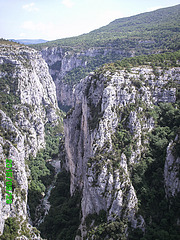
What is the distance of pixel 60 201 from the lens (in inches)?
2466

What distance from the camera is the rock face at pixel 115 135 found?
36.1 m

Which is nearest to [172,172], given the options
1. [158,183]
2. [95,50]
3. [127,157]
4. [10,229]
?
[158,183]

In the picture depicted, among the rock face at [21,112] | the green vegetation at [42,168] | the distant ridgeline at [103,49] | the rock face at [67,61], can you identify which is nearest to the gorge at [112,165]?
the green vegetation at [42,168]

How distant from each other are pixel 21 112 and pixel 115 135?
2252 inches

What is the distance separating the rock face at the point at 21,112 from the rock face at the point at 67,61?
23.3 metres

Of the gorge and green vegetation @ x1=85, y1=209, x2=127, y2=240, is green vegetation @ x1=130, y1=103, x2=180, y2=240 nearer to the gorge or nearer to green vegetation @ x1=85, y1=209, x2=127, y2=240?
the gorge

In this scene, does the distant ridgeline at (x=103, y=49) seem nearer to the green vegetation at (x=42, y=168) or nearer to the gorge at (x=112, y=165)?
the gorge at (x=112, y=165)

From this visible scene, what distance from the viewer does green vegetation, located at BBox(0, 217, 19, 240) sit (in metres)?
43.1

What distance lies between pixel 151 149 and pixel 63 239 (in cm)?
2803

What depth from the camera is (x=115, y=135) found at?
4391 centimetres

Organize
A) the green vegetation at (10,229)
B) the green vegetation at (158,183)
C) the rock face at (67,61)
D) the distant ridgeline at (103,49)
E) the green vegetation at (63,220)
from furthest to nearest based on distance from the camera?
the rock face at (67,61) < the distant ridgeline at (103,49) < the green vegetation at (63,220) < the green vegetation at (10,229) < the green vegetation at (158,183)

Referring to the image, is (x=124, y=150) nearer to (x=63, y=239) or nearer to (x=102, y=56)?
(x=63, y=239)

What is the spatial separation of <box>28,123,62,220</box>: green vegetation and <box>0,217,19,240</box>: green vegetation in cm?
1491

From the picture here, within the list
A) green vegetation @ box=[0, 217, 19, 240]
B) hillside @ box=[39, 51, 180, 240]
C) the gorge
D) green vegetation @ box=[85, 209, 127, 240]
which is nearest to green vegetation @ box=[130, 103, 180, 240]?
hillside @ box=[39, 51, 180, 240]
